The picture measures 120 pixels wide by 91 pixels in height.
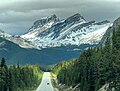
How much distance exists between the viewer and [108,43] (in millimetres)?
106438

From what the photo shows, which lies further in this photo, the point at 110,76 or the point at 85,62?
the point at 85,62

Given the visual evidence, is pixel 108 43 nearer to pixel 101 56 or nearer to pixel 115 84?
pixel 101 56

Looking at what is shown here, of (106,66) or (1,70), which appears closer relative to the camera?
(106,66)

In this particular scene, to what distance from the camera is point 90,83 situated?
387 ft

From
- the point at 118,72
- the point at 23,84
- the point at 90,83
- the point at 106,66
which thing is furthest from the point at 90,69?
the point at 23,84

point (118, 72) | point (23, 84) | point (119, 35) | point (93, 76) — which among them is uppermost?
point (119, 35)

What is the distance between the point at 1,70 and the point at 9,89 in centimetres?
816

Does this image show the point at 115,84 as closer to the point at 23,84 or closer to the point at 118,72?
the point at 118,72

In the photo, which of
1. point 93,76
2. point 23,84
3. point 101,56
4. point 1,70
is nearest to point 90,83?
point 93,76

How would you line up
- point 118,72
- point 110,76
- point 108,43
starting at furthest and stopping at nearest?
point 108,43
point 110,76
point 118,72

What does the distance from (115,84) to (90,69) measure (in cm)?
3020

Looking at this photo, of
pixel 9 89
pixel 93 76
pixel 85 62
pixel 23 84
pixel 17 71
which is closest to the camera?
pixel 93 76

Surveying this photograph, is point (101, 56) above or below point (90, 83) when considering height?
above

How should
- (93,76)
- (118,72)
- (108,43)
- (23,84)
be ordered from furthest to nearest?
(23,84) < (93,76) < (108,43) < (118,72)
